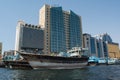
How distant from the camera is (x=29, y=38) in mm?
143625

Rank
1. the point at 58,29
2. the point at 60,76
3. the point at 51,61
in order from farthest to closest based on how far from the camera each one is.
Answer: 1. the point at 58,29
2. the point at 51,61
3. the point at 60,76

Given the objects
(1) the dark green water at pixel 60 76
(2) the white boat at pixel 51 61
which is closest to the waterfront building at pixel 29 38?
(2) the white boat at pixel 51 61

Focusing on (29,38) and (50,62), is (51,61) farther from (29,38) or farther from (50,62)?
(29,38)

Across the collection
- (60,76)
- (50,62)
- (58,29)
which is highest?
(58,29)

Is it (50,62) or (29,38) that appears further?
(29,38)

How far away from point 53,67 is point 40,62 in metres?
5.60

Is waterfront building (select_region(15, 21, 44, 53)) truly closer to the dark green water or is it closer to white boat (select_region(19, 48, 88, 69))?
white boat (select_region(19, 48, 88, 69))

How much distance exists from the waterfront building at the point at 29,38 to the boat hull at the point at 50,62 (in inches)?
3032

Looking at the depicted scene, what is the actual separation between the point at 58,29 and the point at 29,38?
94.1ft

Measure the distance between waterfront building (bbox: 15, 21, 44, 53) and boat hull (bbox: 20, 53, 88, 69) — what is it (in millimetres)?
77002

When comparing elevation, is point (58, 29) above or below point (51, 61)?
above

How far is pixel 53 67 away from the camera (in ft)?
192

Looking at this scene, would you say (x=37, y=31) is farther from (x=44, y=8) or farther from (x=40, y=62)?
(x=40, y=62)

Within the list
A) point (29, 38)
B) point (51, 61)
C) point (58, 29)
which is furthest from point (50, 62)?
point (58, 29)
